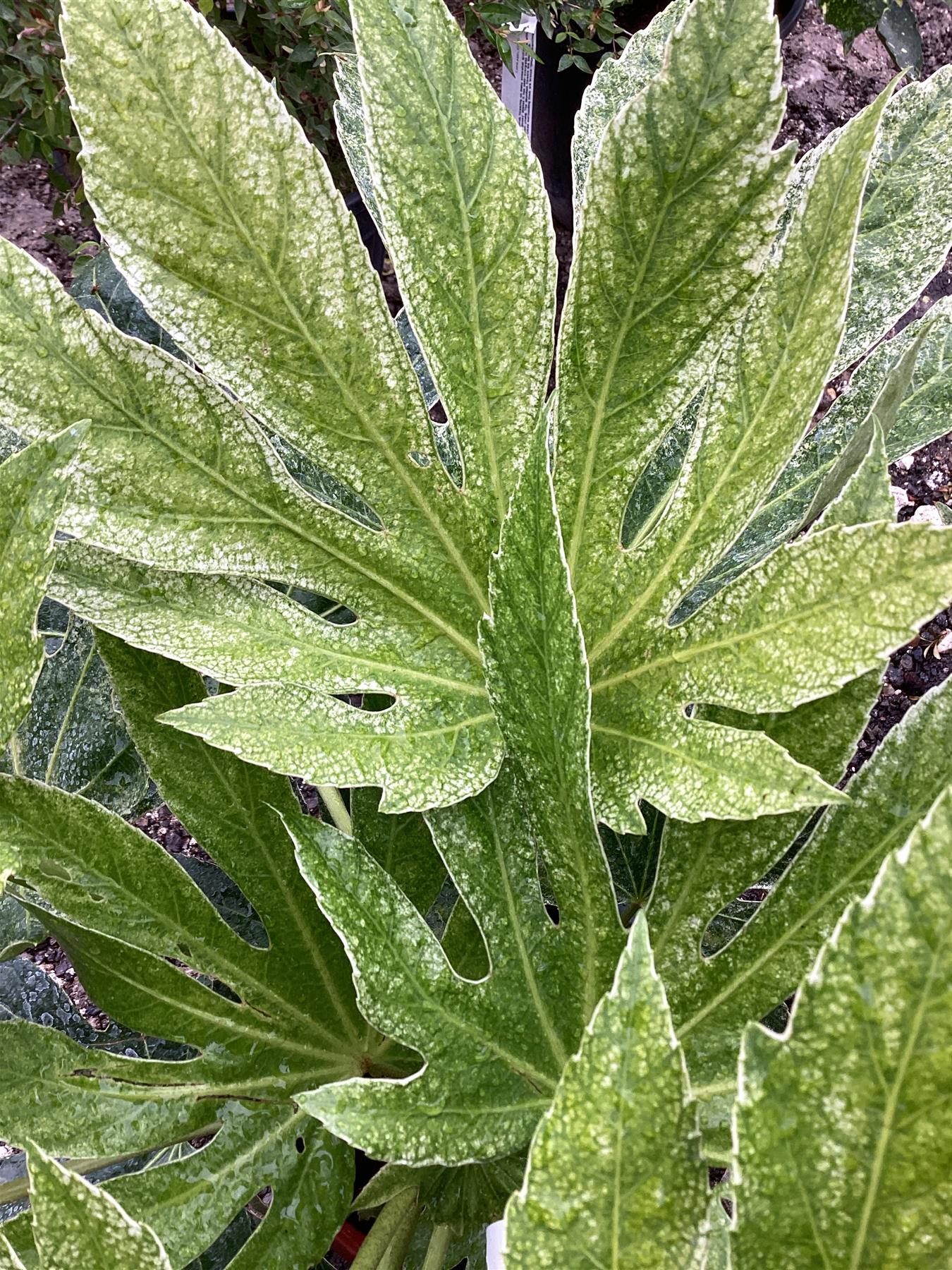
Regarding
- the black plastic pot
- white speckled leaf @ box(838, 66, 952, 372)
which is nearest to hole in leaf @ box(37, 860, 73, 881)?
white speckled leaf @ box(838, 66, 952, 372)

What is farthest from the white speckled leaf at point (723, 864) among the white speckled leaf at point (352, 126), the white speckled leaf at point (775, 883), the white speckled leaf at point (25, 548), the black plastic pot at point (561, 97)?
the black plastic pot at point (561, 97)

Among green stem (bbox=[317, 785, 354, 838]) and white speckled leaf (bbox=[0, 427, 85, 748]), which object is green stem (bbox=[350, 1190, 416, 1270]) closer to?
green stem (bbox=[317, 785, 354, 838])

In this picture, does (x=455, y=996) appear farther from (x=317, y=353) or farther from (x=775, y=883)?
(x=317, y=353)

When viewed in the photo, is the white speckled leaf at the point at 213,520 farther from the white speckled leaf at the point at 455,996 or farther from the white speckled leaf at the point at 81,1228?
the white speckled leaf at the point at 81,1228

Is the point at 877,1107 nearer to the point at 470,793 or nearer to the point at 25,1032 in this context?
the point at 470,793

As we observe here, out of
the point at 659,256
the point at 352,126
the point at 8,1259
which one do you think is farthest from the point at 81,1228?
the point at 352,126

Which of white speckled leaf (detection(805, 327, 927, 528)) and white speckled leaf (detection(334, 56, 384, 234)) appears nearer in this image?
white speckled leaf (detection(805, 327, 927, 528))

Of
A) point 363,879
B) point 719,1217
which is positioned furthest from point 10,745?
point 719,1217
